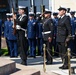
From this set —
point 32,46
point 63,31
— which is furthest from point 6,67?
point 32,46

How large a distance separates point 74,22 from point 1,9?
2152 centimetres

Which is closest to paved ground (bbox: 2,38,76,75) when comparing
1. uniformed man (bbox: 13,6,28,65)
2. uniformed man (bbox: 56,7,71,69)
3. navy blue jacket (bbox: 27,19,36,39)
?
uniformed man (bbox: 56,7,71,69)

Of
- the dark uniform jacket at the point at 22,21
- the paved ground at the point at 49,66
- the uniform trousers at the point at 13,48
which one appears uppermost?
the dark uniform jacket at the point at 22,21

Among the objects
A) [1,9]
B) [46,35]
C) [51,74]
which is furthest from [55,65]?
[1,9]

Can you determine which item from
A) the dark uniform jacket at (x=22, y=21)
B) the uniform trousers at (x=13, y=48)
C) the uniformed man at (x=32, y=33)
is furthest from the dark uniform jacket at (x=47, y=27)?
the uniform trousers at (x=13, y=48)

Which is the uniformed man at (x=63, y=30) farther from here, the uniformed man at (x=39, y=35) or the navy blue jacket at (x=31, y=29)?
the uniformed man at (x=39, y=35)

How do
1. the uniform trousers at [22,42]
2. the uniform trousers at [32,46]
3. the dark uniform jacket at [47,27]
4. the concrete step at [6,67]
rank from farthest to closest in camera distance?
the uniform trousers at [32,46]
the dark uniform jacket at [47,27]
the uniform trousers at [22,42]
the concrete step at [6,67]

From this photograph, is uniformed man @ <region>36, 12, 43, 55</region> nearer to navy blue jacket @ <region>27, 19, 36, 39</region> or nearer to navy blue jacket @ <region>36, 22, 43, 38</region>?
navy blue jacket @ <region>36, 22, 43, 38</region>

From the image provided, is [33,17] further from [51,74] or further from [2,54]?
[51,74]

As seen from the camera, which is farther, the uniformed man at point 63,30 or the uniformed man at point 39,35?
the uniformed man at point 39,35

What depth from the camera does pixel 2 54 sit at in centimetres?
1593

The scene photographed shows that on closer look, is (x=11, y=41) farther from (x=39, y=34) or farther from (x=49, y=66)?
(x=49, y=66)

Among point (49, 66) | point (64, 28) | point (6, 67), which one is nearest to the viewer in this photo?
point (6, 67)

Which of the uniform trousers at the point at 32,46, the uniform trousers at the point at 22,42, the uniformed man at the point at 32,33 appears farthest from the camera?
the uniform trousers at the point at 32,46
